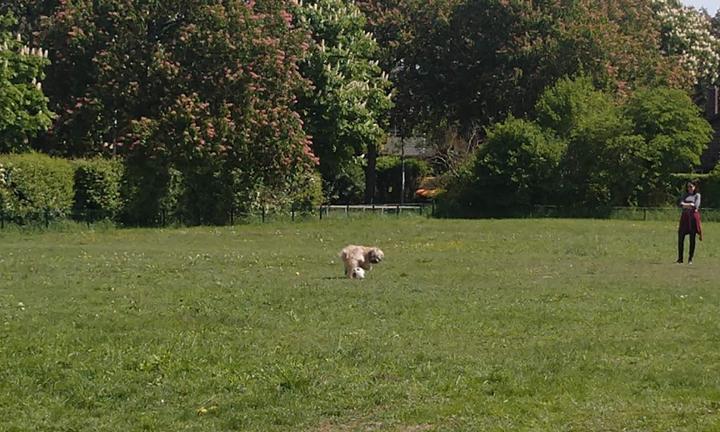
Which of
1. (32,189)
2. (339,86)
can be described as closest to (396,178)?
(339,86)

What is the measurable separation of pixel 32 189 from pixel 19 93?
11.7ft

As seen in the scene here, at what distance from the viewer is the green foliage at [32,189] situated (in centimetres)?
3516

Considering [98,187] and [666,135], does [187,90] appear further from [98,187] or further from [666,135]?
[666,135]

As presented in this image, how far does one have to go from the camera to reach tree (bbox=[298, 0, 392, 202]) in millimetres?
43812

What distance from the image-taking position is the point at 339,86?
145ft

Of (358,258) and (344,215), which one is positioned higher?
(344,215)

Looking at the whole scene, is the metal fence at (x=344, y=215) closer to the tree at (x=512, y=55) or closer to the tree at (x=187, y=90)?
the tree at (x=187, y=90)

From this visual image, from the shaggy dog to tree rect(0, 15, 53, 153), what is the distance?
2137 centimetres

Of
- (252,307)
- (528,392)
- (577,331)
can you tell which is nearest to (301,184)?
(252,307)

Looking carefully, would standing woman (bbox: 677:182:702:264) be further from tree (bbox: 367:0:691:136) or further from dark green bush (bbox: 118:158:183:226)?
tree (bbox: 367:0:691:136)

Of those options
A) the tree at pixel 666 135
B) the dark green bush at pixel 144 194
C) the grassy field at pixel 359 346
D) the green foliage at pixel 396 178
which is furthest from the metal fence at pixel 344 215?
the green foliage at pixel 396 178

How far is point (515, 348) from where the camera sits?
35.1ft

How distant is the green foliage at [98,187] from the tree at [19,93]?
2237 mm

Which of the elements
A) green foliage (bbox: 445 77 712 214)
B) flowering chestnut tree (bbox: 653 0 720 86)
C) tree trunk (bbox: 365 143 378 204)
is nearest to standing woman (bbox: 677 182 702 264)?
green foliage (bbox: 445 77 712 214)
